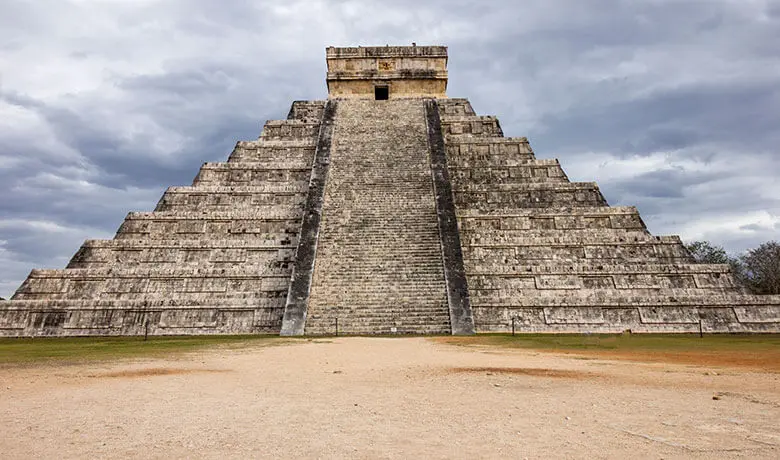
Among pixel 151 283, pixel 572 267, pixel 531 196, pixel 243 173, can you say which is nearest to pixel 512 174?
pixel 531 196

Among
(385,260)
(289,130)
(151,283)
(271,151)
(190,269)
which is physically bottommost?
(151,283)

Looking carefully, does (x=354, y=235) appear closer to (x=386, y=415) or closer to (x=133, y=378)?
(x=133, y=378)

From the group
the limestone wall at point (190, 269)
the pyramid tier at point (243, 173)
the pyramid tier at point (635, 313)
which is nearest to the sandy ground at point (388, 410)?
the pyramid tier at point (635, 313)

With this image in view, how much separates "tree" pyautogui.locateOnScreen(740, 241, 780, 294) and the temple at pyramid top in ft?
61.5

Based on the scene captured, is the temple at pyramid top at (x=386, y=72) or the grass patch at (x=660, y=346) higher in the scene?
the temple at pyramid top at (x=386, y=72)

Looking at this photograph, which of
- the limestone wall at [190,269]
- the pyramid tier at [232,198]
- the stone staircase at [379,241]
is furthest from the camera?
the pyramid tier at [232,198]

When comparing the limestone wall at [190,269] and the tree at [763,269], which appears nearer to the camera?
the limestone wall at [190,269]

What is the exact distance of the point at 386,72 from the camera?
25.5 metres

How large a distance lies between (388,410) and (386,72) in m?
23.3

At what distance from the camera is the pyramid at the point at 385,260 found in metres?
12.8

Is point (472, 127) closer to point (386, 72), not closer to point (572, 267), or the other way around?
point (386, 72)

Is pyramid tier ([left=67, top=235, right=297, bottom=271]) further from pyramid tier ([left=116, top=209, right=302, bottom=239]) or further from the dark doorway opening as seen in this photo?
the dark doorway opening

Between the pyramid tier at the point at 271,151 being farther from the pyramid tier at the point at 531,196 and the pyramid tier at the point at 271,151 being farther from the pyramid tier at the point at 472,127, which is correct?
the pyramid tier at the point at 531,196

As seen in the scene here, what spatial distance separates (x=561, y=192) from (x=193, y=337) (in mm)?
12446
